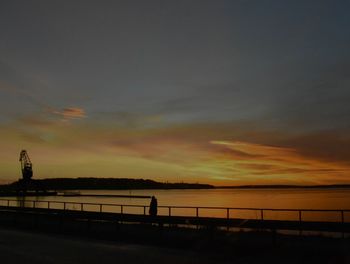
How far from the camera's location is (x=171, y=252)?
Answer: 17250 mm

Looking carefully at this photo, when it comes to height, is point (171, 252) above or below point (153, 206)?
below

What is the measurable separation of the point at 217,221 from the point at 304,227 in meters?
3.97

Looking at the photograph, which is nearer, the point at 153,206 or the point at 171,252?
the point at 171,252

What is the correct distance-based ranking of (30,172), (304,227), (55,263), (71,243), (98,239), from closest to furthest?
(55,263) → (304,227) → (71,243) → (98,239) → (30,172)

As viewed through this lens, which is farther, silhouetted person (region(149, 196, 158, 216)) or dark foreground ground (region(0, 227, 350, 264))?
silhouetted person (region(149, 196, 158, 216))

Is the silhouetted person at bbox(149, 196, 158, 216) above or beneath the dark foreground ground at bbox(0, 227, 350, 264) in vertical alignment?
above

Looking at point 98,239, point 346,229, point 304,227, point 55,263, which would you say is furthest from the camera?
point 98,239

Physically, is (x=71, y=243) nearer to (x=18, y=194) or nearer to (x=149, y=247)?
(x=149, y=247)

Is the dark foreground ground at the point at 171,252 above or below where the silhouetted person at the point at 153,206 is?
below

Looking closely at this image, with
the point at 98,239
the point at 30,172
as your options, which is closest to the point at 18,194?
the point at 30,172

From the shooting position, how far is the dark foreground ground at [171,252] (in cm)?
1520

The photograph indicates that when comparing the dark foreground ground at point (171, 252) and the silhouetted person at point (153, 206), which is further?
the silhouetted person at point (153, 206)

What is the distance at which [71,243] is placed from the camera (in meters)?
A: 20.3

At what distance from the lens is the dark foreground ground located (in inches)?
598
